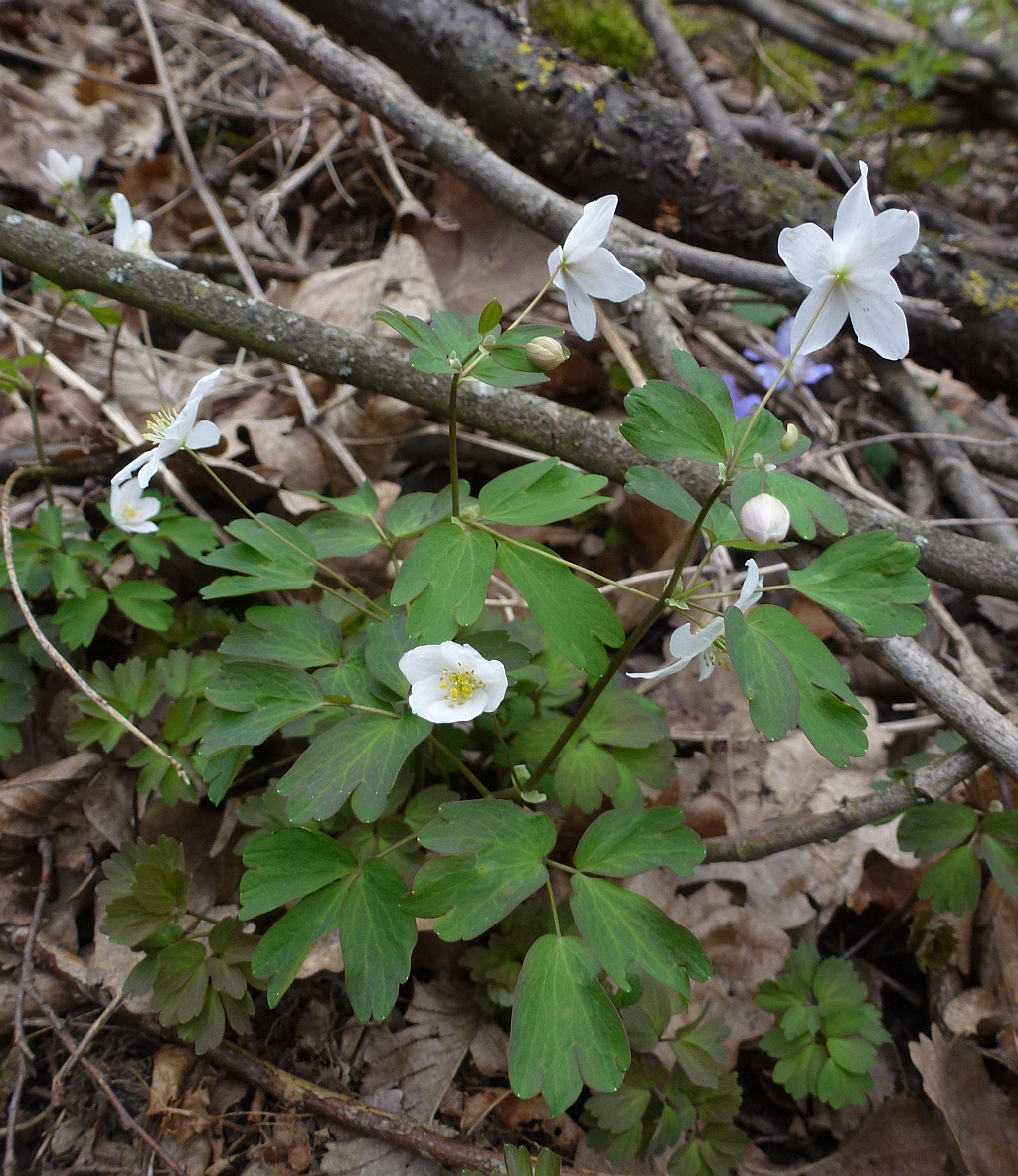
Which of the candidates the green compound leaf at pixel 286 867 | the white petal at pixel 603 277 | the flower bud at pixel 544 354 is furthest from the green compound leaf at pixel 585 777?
the white petal at pixel 603 277

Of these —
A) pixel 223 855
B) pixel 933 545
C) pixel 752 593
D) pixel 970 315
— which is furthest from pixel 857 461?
pixel 223 855

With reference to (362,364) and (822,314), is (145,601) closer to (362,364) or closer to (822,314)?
(362,364)

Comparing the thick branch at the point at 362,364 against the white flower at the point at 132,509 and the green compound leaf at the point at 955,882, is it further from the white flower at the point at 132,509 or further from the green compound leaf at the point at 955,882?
the green compound leaf at the point at 955,882

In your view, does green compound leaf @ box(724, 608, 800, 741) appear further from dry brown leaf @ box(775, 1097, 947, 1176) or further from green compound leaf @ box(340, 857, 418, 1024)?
dry brown leaf @ box(775, 1097, 947, 1176)

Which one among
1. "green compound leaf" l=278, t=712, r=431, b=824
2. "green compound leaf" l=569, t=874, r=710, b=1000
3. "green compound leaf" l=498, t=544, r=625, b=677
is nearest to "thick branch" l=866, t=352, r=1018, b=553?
"green compound leaf" l=498, t=544, r=625, b=677

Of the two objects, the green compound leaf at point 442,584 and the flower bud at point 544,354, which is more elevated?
the flower bud at point 544,354

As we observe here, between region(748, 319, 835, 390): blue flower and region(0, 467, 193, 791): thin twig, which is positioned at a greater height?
region(748, 319, 835, 390): blue flower

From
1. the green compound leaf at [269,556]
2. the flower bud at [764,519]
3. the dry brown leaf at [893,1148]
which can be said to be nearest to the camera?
the flower bud at [764,519]
